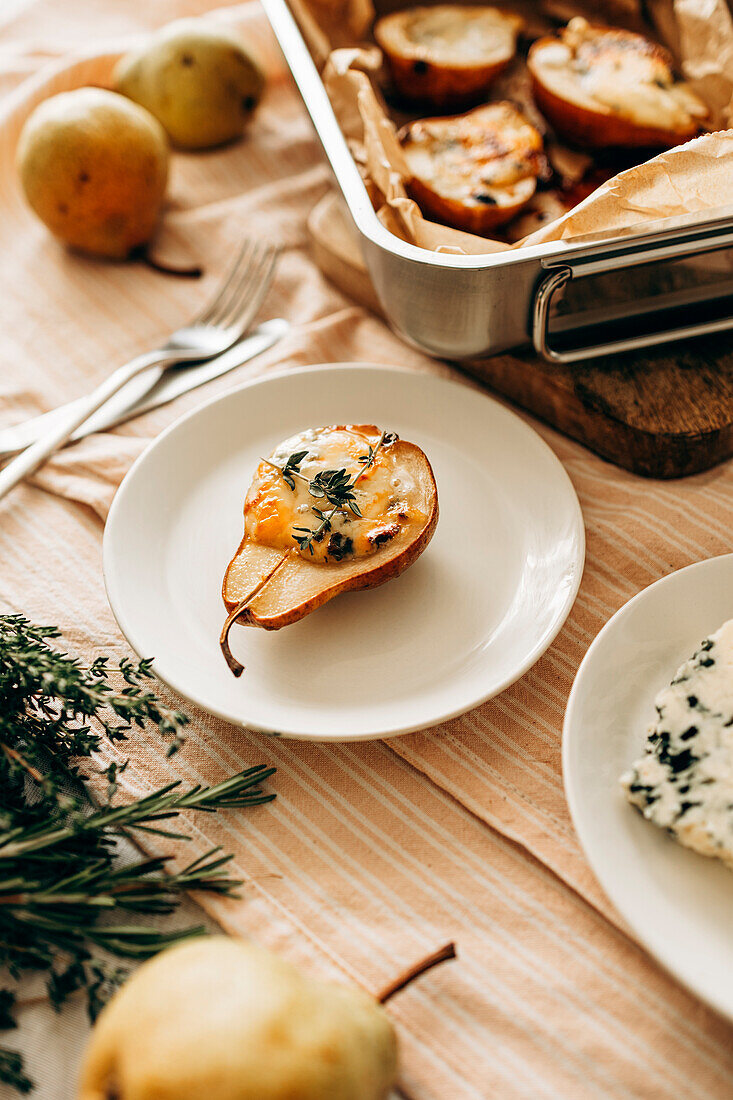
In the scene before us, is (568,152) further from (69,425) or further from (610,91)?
(69,425)

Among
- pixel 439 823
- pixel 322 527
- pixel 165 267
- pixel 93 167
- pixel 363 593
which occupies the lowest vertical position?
pixel 439 823

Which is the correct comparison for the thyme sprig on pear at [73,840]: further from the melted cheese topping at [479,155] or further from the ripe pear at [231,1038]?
the melted cheese topping at [479,155]

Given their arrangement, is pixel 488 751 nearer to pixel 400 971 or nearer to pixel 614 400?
pixel 400 971

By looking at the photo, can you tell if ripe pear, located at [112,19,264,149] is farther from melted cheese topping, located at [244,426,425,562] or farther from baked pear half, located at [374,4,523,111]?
melted cheese topping, located at [244,426,425,562]

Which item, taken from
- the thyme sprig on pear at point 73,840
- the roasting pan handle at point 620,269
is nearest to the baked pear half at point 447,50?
the roasting pan handle at point 620,269

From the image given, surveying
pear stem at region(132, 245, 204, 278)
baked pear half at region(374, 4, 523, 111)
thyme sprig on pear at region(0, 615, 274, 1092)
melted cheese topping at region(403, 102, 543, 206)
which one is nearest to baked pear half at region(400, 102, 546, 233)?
melted cheese topping at region(403, 102, 543, 206)

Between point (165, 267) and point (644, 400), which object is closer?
point (644, 400)

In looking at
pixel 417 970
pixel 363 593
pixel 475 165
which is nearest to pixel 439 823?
pixel 417 970
